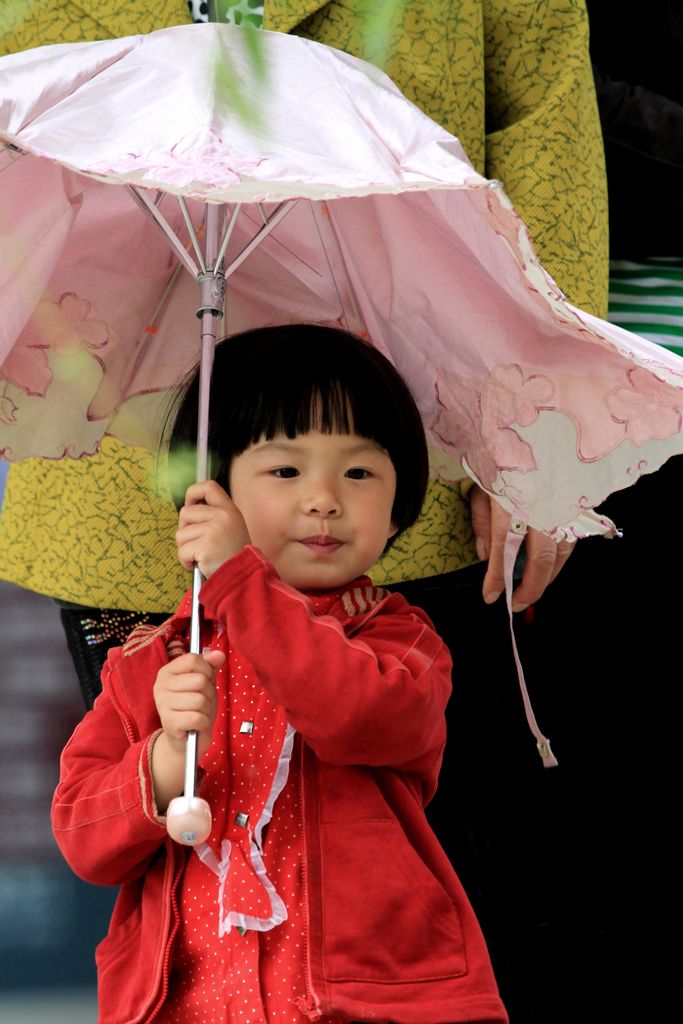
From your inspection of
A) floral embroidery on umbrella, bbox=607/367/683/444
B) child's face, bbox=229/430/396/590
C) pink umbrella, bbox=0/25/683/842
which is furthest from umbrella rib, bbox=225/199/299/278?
floral embroidery on umbrella, bbox=607/367/683/444

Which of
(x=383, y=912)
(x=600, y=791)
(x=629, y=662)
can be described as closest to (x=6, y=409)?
(x=383, y=912)

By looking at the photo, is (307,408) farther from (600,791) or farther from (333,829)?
(600,791)

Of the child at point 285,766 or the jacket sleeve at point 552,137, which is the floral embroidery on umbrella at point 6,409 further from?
the jacket sleeve at point 552,137

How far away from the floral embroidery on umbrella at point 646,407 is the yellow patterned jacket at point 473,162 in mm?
413

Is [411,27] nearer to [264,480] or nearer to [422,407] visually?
[422,407]

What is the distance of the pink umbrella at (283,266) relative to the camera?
→ 4.14 feet

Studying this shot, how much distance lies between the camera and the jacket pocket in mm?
1392

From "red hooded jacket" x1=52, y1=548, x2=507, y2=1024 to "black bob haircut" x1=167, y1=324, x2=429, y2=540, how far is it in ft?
0.78

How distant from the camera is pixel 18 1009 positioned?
2.65m

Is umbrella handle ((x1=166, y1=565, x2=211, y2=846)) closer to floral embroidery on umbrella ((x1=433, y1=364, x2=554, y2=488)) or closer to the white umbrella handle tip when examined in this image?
the white umbrella handle tip

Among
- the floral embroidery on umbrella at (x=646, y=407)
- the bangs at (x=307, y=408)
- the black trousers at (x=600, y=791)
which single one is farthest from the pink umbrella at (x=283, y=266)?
the black trousers at (x=600, y=791)

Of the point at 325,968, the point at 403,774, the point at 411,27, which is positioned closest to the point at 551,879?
the point at 403,774

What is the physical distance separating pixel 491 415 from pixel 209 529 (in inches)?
16.8

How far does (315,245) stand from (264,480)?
1.23ft
